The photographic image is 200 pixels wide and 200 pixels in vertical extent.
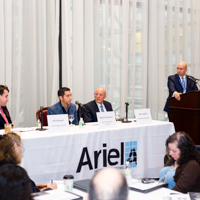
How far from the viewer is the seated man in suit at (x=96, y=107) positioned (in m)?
4.69

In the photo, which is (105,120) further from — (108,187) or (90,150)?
(108,187)

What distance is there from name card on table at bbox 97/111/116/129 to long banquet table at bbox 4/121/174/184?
0.09 m

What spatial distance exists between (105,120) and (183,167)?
148 cm

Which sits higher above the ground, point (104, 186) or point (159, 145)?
point (104, 186)

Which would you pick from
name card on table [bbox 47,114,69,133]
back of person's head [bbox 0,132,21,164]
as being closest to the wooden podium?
Answer: name card on table [bbox 47,114,69,133]

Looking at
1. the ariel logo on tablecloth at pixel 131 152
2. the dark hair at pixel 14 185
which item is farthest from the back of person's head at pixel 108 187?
the ariel logo on tablecloth at pixel 131 152

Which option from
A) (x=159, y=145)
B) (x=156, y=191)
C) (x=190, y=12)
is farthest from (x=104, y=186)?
(x=190, y=12)

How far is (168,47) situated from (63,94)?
3.62 m

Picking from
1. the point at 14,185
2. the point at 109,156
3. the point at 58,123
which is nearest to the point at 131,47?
the point at 109,156

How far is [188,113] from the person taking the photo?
5.21 metres

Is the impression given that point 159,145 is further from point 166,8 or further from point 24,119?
point 166,8

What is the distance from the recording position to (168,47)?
23.8 ft

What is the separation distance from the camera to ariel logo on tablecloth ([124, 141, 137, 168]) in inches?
153

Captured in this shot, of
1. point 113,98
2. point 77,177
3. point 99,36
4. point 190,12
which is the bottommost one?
point 77,177
